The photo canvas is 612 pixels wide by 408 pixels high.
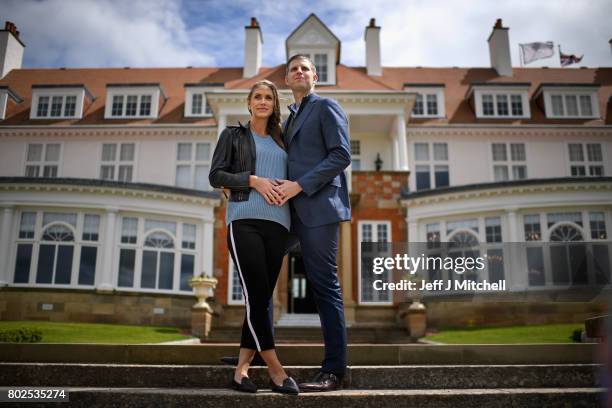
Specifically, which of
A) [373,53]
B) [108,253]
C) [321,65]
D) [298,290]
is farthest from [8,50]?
[298,290]

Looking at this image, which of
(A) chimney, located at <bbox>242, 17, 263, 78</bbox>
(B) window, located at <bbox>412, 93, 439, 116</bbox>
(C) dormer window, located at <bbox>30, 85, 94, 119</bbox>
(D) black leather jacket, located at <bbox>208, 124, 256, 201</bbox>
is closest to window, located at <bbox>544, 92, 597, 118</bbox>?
(B) window, located at <bbox>412, 93, 439, 116</bbox>

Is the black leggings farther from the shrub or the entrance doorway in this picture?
the entrance doorway

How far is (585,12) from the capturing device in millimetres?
14914

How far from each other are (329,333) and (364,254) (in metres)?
15.3

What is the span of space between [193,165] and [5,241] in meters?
8.44

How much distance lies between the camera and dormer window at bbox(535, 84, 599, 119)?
2372cm

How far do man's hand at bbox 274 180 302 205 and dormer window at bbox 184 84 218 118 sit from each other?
2122cm

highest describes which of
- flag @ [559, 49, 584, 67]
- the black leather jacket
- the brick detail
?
flag @ [559, 49, 584, 67]

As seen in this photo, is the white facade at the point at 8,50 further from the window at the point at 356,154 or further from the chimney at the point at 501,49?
the chimney at the point at 501,49

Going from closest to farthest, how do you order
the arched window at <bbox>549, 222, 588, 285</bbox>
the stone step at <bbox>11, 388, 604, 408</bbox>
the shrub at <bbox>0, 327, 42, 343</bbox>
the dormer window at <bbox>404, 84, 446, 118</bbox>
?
the stone step at <bbox>11, 388, 604, 408</bbox>
the shrub at <bbox>0, 327, 42, 343</bbox>
the arched window at <bbox>549, 222, 588, 285</bbox>
the dormer window at <bbox>404, 84, 446, 118</bbox>

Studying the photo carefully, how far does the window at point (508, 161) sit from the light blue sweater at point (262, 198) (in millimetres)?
20783

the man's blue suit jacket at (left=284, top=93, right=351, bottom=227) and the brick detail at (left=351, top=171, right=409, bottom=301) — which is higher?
the brick detail at (left=351, top=171, right=409, bottom=301)

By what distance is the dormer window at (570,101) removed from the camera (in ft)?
77.8

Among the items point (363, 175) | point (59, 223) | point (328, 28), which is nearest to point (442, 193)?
point (363, 175)
